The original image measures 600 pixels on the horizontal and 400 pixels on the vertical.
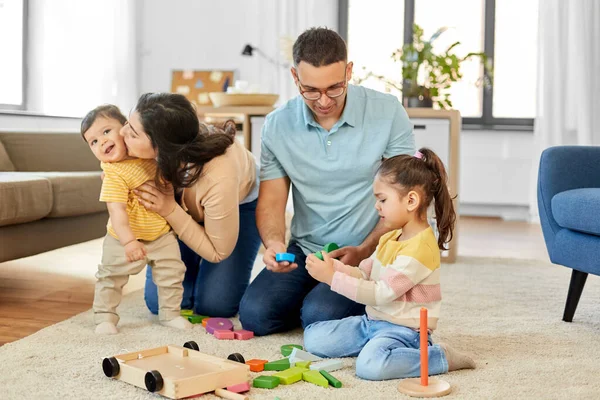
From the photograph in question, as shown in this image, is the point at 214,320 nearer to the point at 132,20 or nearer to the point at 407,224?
the point at 407,224

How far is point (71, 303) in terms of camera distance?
257cm

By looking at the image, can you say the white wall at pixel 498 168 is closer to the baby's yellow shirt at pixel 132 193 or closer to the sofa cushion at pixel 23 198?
the sofa cushion at pixel 23 198

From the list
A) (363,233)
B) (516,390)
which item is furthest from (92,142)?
(516,390)

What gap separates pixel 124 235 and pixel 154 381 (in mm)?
613

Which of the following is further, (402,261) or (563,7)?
(563,7)

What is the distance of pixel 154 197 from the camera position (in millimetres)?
2064

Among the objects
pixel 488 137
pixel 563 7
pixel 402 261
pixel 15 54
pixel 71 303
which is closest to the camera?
pixel 402 261

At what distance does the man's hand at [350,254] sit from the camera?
2.00 metres

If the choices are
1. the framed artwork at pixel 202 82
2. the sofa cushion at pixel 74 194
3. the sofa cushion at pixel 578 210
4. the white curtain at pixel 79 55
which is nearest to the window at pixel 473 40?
the framed artwork at pixel 202 82

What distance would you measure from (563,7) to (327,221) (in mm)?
3654

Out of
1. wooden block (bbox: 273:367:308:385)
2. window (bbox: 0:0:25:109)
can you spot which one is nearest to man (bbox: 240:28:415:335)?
wooden block (bbox: 273:367:308:385)

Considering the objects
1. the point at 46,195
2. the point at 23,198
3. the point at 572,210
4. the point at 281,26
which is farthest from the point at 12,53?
the point at 572,210

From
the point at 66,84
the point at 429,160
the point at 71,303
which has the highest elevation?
the point at 66,84

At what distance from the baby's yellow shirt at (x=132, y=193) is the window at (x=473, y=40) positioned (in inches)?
149
